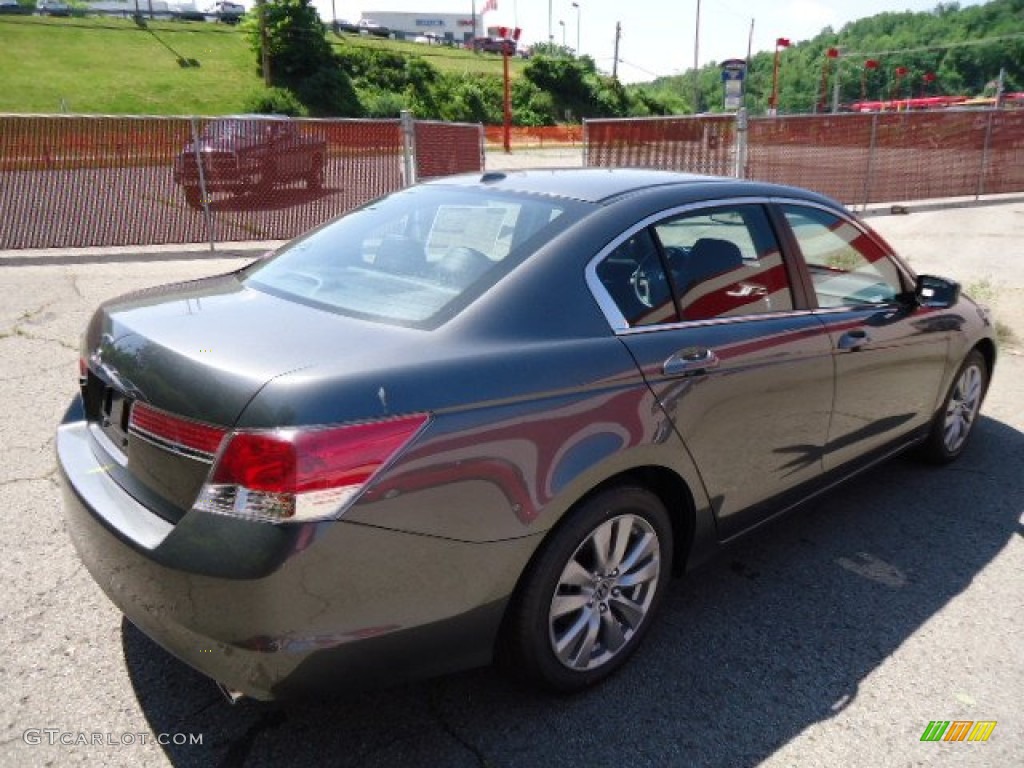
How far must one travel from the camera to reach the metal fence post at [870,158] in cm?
1502

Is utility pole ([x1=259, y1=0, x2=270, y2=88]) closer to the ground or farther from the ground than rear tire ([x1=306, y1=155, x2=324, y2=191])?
farther from the ground

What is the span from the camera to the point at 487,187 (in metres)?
3.09

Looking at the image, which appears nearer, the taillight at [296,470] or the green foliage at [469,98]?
the taillight at [296,470]

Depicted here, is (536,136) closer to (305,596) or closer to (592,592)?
(592,592)

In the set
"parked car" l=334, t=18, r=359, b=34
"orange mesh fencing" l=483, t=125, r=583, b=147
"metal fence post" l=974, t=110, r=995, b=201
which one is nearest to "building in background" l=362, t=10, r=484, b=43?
"parked car" l=334, t=18, r=359, b=34

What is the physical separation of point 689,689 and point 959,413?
8.79 ft

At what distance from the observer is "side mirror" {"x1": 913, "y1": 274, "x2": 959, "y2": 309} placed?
3.77 metres

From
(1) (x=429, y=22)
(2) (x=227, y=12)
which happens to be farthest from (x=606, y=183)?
(1) (x=429, y=22)

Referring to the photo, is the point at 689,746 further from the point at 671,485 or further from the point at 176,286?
the point at 176,286

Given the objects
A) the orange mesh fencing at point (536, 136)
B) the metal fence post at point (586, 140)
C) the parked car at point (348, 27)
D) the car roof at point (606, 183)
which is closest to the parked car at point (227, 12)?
the parked car at point (348, 27)

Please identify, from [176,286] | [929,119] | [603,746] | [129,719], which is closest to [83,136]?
[176,286]

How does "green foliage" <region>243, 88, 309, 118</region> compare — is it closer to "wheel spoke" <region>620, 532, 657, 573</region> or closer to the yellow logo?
"wheel spoke" <region>620, 532, 657, 573</region>

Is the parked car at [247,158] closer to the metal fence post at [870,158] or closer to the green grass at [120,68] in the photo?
the metal fence post at [870,158]

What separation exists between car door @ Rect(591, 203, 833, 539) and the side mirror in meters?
0.91
